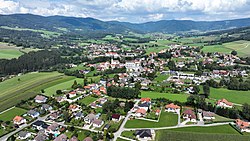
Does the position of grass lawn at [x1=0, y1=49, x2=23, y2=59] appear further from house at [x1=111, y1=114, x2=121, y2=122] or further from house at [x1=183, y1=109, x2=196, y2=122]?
house at [x1=183, y1=109, x2=196, y2=122]

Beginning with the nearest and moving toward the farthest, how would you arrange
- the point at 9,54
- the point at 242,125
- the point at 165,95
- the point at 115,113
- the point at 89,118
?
the point at 242,125 < the point at 89,118 < the point at 115,113 < the point at 165,95 < the point at 9,54

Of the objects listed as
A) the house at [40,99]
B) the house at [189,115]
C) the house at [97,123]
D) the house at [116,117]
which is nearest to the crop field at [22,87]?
the house at [40,99]

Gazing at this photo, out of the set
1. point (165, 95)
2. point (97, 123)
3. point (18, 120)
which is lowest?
point (18, 120)

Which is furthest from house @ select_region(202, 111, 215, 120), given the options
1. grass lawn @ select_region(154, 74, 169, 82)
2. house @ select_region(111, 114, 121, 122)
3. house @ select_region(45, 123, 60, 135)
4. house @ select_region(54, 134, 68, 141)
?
grass lawn @ select_region(154, 74, 169, 82)

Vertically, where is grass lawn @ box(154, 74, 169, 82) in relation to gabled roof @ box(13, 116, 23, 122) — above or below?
above

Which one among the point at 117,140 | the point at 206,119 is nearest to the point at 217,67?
the point at 206,119

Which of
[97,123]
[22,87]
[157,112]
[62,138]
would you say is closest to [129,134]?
[97,123]

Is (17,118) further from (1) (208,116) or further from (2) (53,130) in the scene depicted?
(1) (208,116)
